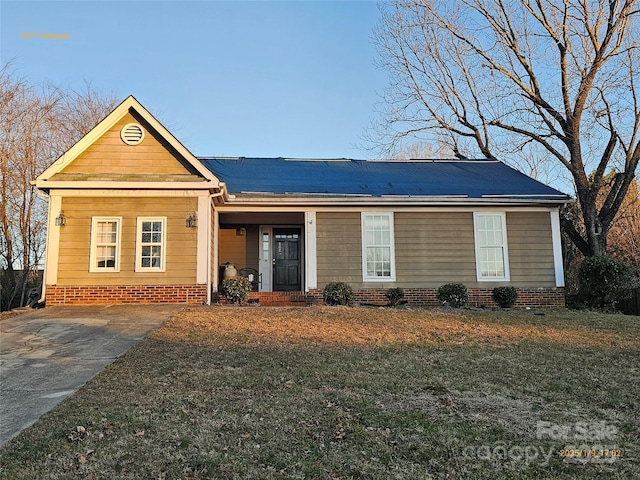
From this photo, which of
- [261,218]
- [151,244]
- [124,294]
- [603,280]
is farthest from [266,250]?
[603,280]

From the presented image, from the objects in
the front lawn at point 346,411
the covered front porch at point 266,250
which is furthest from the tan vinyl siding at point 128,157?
the front lawn at point 346,411

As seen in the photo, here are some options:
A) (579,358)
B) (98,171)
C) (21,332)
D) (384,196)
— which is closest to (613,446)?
(579,358)

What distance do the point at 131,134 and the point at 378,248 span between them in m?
7.14

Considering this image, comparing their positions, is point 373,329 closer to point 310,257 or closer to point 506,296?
point 310,257

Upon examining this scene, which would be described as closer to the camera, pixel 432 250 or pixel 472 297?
pixel 472 297

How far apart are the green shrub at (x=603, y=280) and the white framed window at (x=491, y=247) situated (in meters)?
2.03

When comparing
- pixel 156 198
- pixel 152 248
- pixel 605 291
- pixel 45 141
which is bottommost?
pixel 605 291

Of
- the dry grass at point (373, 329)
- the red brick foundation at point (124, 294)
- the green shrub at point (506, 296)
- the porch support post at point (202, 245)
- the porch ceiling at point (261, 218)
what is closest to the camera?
the dry grass at point (373, 329)

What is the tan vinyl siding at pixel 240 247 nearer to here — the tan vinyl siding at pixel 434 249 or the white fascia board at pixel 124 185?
the white fascia board at pixel 124 185

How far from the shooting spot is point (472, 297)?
13273 mm

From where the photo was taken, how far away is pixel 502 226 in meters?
13.7

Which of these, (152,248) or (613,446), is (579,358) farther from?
(152,248)

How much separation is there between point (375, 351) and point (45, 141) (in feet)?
62.3

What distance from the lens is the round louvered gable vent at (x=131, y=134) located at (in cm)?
1212
